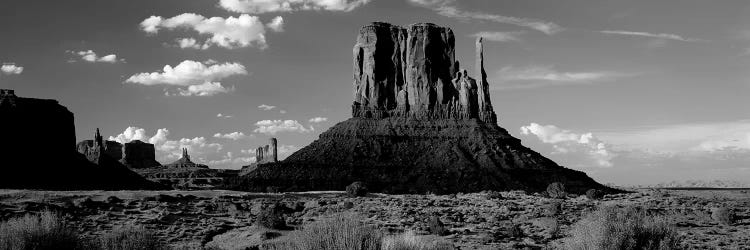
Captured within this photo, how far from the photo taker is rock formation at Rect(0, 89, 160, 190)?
66.8 m

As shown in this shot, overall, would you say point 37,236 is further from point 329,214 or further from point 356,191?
point 356,191

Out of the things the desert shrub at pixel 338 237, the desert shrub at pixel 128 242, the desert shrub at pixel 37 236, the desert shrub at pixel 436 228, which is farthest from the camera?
the desert shrub at pixel 436 228

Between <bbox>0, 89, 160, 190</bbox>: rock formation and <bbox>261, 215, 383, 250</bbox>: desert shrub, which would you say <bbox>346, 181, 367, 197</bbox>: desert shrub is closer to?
<bbox>0, 89, 160, 190</bbox>: rock formation

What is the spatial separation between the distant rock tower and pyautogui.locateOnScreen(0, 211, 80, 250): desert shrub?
145707 millimetres

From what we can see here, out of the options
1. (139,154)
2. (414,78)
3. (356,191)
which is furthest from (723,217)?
(139,154)

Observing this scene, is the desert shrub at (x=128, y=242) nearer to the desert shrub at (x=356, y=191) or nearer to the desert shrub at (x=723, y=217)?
the desert shrub at (x=723, y=217)

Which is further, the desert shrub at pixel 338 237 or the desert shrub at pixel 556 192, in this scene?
the desert shrub at pixel 556 192

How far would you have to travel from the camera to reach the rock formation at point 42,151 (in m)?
66.8

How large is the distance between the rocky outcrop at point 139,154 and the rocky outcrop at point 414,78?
8570 centimetres

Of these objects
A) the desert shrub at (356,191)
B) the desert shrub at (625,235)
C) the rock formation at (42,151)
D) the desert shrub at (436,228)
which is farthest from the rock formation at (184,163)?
the desert shrub at (625,235)

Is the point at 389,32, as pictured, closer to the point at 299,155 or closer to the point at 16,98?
the point at 299,155

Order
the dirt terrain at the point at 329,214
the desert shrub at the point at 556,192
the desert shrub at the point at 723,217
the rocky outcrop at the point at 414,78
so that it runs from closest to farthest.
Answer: the dirt terrain at the point at 329,214 → the desert shrub at the point at 723,217 → the desert shrub at the point at 556,192 → the rocky outcrop at the point at 414,78

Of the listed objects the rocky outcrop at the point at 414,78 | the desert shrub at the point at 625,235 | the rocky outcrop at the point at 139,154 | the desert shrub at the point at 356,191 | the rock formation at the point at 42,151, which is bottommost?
the desert shrub at the point at 625,235

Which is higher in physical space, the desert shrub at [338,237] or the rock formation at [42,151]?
the rock formation at [42,151]
